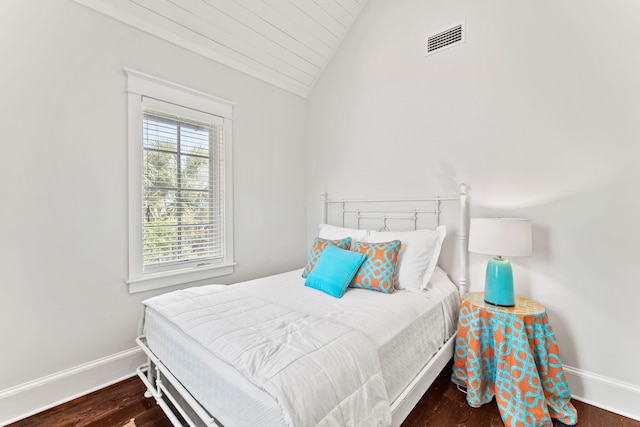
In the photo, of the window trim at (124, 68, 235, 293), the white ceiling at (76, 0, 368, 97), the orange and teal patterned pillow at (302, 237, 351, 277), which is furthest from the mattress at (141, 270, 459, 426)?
the white ceiling at (76, 0, 368, 97)

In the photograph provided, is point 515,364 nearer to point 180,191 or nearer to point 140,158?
point 180,191

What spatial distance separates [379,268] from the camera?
2.12 meters

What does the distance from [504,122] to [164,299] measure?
9.04ft

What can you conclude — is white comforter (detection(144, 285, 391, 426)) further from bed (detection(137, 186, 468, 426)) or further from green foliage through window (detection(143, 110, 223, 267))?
green foliage through window (detection(143, 110, 223, 267))

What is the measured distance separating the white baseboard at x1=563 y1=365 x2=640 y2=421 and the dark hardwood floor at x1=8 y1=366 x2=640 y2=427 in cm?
5

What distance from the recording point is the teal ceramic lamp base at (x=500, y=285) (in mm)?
1884

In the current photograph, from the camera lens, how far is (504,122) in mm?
2180

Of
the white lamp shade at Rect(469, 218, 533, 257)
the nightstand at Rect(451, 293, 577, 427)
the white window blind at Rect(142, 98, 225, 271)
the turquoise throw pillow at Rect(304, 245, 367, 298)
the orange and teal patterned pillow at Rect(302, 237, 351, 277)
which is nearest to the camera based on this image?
the nightstand at Rect(451, 293, 577, 427)

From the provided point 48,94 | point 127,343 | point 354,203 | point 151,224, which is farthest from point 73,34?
point 354,203

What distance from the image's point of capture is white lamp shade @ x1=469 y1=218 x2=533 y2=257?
183 cm

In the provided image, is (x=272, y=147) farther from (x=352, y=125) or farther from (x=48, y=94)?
(x=48, y=94)

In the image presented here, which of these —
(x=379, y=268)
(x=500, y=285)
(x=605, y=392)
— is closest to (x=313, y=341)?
(x=379, y=268)

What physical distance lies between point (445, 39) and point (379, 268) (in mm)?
2054

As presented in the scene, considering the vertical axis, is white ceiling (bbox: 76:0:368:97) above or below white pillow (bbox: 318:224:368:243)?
above
